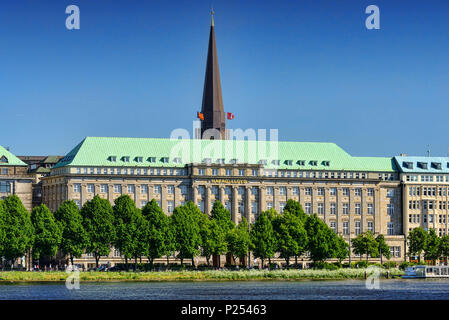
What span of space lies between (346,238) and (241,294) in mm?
83399

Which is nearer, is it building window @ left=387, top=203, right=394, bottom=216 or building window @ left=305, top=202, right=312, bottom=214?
building window @ left=305, top=202, right=312, bottom=214

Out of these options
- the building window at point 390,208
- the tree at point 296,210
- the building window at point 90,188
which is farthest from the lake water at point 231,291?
the building window at point 390,208

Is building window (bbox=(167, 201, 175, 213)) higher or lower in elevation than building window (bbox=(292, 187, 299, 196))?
lower

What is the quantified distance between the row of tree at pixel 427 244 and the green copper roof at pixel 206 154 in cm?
1589

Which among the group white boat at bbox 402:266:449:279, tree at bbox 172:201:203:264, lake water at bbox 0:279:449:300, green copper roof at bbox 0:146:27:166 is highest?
green copper roof at bbox 0:146:27:166

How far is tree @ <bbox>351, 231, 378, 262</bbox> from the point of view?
18038 cm

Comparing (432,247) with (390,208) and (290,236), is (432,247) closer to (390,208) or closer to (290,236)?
(390,208)

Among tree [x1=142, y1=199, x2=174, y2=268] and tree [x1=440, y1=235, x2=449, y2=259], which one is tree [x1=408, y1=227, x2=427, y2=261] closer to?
tree [x1=440, y1=235, x2=449, y2=259]

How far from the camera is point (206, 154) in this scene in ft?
615

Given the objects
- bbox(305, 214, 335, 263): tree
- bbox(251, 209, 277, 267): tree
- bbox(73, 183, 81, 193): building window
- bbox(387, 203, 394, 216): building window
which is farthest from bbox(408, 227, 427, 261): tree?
bbox(73, 183, 81, 193): building window

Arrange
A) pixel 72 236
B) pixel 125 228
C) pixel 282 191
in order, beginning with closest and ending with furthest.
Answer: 1. pixel 72 236
2. pixel 125 228
3. pixel 282 191

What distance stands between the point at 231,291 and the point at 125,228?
40064 mm

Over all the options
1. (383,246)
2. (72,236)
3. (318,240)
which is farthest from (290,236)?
(72,236)
